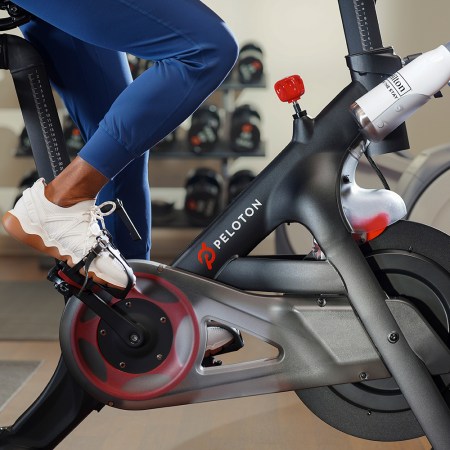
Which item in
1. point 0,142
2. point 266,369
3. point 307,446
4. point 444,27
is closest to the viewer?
point 266,369

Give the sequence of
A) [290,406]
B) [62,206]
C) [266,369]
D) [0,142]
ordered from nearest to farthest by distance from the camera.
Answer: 1. [62,206]
2. [266,369]
3. [290,406]
4. [0,142]

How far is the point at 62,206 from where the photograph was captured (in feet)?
4.79

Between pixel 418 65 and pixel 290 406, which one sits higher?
pixel 418 65

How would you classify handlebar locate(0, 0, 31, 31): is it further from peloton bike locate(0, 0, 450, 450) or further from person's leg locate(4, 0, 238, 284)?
person's leg locate(4, 0, 238, 284)

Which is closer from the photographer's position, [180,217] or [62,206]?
[62,206]

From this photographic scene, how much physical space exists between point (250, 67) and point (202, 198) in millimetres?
606

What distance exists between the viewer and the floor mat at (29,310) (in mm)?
2873

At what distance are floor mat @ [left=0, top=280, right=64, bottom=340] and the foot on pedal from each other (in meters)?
1.29

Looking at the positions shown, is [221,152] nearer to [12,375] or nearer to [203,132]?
[203,132]

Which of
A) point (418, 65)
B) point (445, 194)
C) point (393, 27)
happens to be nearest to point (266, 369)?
point (418, 65)

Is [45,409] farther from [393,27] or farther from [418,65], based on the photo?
[393,27]

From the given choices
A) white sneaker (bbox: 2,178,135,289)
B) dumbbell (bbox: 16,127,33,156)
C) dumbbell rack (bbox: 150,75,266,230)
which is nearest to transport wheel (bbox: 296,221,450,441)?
white sneaker (bbox: 2,178,135,289)

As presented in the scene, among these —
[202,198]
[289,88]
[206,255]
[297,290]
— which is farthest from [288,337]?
[202,198]

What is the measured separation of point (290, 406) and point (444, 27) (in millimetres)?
2368
